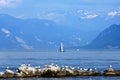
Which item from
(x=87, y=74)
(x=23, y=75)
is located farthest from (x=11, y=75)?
(x=87, y=74)

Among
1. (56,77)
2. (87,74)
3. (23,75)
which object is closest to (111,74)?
(87,74)

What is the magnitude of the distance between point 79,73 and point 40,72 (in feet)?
23.5

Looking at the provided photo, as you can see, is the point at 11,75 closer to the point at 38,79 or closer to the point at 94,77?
the point at 38,79

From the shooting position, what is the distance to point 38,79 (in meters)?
79.6

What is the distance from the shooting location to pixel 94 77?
83.8 meters

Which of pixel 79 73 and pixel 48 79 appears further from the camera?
pixel 79 73

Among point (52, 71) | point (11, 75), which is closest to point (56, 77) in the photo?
point (52, 71)

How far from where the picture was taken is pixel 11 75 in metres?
83.9

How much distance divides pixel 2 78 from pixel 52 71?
9.06m

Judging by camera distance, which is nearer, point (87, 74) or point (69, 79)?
point (69, 79)

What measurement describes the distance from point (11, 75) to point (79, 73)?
12340 millimetres

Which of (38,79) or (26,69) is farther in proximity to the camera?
(26,69)

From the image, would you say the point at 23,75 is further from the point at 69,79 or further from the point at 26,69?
the point at 69,79

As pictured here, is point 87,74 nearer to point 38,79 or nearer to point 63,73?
point 63,73
